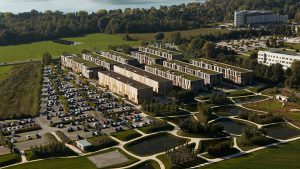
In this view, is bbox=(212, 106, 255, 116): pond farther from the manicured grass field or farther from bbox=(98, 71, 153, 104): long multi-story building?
the manicured grass field

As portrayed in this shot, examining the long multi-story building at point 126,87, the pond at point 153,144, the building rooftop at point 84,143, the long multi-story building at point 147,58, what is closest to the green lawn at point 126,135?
the pond at point 153,144

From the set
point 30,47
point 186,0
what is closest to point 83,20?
point 30,47

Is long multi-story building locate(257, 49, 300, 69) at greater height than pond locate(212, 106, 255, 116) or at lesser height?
greater

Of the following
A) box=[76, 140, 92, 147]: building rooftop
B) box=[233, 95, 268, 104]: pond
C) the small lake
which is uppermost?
the small lake

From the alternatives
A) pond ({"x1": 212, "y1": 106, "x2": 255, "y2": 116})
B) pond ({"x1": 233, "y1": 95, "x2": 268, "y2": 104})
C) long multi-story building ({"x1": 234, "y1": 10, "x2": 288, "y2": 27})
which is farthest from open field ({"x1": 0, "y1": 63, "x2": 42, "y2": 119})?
long multi-story building ({"x1": 234, "y1": 10, "x2": 288, "y2": 27})

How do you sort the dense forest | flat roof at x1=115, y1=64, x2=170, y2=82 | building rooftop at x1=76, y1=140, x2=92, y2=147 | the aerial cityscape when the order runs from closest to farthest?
the aerial cityscape
building rooftop at x1=76, y1=140, x2=92, y2=147
flat roof at x1=115, y1=64, x2=170, y2=82
the dense forest

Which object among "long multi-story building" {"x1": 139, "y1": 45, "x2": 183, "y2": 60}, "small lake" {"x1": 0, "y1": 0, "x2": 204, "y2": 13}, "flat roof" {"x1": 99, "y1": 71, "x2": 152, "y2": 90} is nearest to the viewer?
"flat roof" {"x1": 99, "y1": 71, "x2": 152, "y2": 90}

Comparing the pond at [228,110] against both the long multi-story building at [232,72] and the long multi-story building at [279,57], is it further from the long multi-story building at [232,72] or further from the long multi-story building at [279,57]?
the long multi-story building at [279,57]
